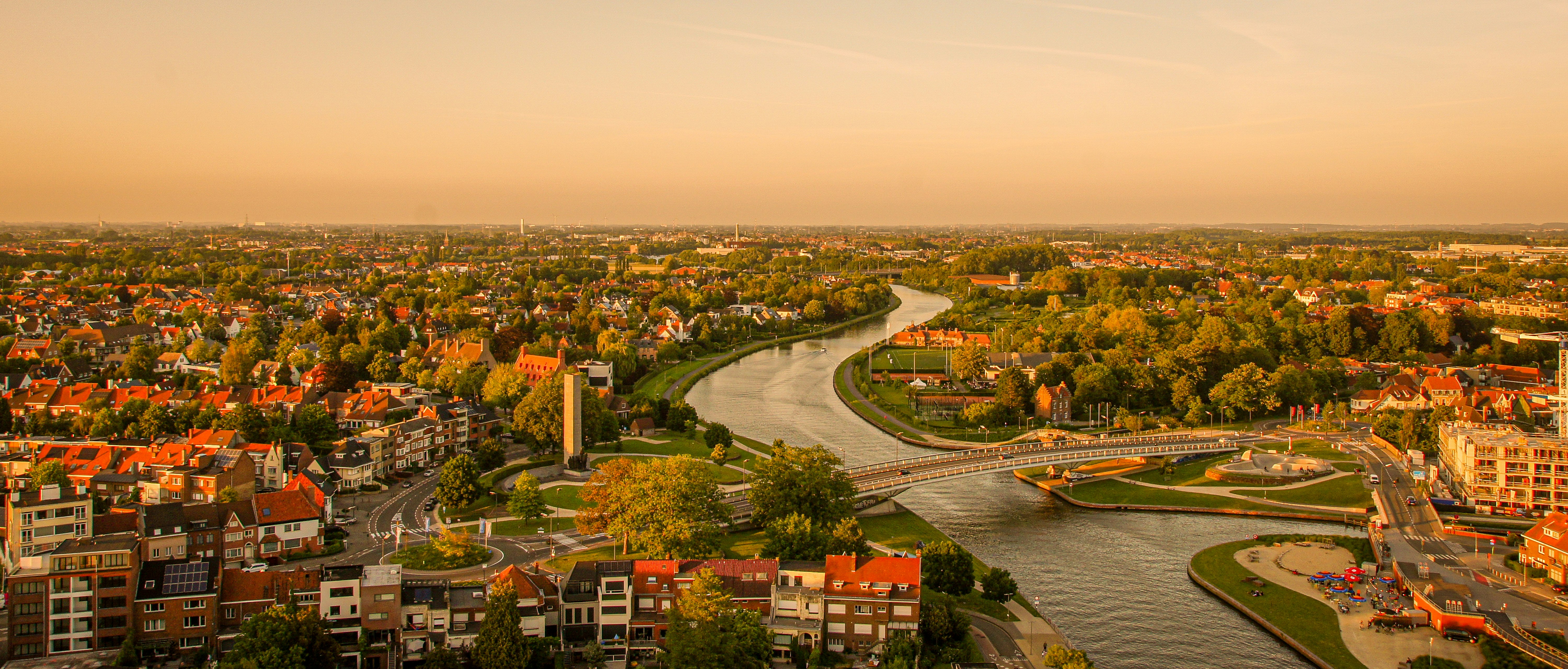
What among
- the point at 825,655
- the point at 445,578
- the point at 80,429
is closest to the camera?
the point at 825,655

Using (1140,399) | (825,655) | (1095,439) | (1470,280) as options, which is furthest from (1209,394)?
(1470,280)

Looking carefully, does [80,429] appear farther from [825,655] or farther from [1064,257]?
[1064,257]

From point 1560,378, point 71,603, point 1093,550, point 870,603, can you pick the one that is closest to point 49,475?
point 71,603

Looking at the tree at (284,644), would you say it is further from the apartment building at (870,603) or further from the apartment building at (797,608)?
the apartment building at (870,603)

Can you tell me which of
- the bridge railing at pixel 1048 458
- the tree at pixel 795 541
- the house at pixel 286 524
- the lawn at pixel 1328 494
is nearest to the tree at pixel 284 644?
the house at pixel 286 524

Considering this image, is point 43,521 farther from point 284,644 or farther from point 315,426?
point 315,426
